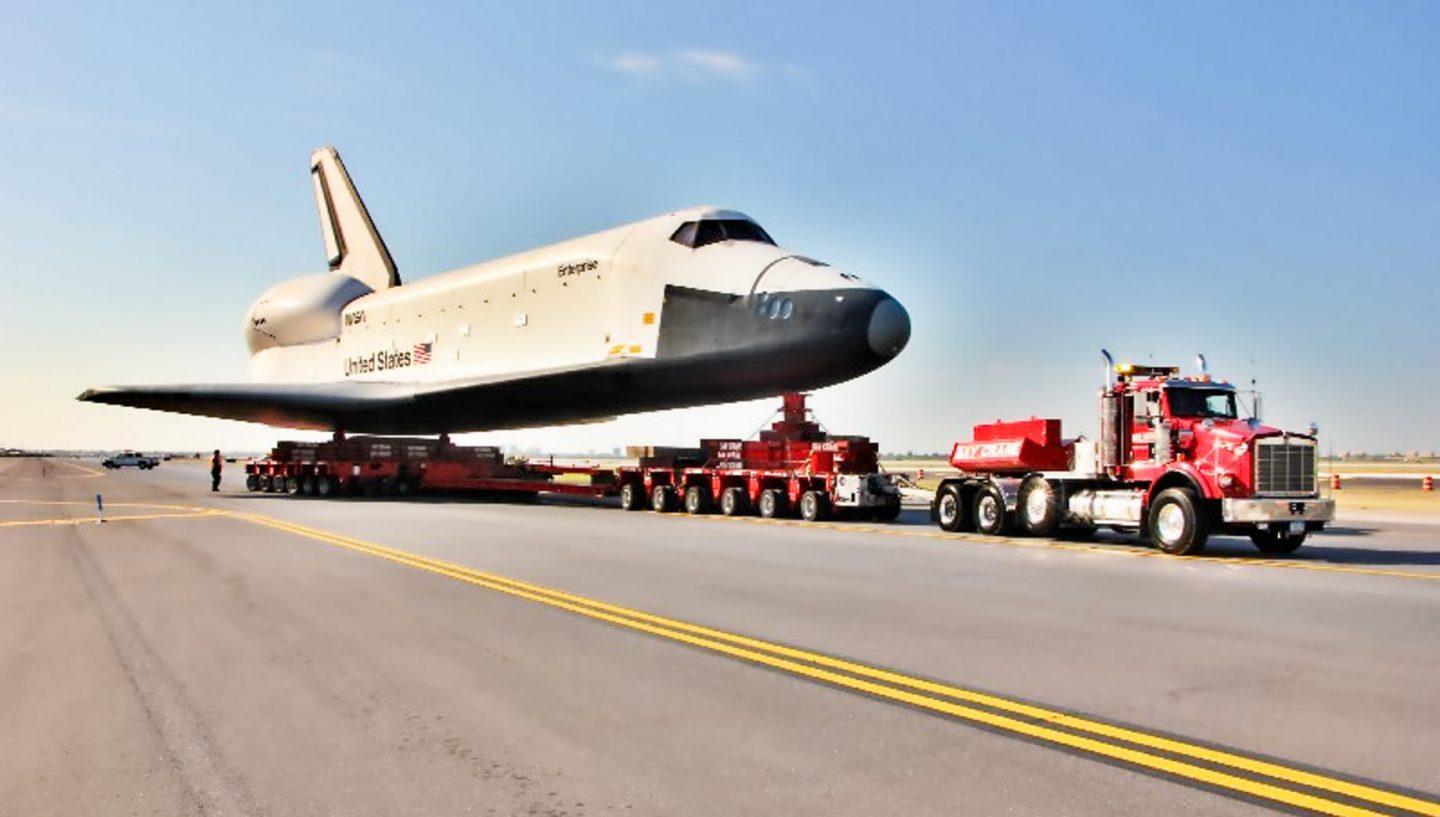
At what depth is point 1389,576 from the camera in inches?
508

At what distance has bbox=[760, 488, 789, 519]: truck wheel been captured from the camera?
23.4 m

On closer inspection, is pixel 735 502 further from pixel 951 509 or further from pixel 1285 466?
pixel 1285 466

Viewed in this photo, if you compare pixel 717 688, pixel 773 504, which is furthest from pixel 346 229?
pixel 717 688

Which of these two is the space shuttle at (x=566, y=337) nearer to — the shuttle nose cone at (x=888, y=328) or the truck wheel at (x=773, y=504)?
the shuttle nose cone at (x=888, y=328)

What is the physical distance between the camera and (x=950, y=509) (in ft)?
65.3

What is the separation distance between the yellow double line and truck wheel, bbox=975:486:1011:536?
36.6 ft

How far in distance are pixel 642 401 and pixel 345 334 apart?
1492 centimetres

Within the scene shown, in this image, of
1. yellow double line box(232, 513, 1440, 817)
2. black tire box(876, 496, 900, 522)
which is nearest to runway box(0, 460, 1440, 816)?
yellow double line box(232, 513, 1440, 817)

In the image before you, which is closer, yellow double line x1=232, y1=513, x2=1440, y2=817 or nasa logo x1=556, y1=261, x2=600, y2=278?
yellow double line x1=232, y1=513, x2=1440, y2=817

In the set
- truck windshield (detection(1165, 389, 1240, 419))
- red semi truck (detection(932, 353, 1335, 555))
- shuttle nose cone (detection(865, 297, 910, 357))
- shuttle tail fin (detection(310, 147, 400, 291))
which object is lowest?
red semi truck (detection(932, 353, 1335, 555))

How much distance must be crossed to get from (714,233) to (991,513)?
8184 mm

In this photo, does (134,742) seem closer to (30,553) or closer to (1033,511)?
(30,553)

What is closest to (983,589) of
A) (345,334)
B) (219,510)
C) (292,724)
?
(292,724)

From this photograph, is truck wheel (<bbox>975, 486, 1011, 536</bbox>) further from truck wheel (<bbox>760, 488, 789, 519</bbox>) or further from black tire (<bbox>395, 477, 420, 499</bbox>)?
black tire (<bbox>395, 477, 420, 499</bbox>)
